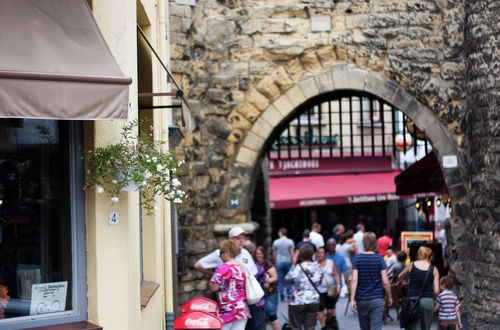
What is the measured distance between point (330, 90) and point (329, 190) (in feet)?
37.8

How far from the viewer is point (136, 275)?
5.91 meters

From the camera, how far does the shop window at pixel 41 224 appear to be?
5.21 meters

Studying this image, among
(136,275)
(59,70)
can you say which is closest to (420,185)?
(136,275)

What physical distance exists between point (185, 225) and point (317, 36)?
3074 millimetres

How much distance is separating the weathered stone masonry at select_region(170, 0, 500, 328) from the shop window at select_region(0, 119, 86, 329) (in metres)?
7.95

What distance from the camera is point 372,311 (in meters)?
Answer: 9.85

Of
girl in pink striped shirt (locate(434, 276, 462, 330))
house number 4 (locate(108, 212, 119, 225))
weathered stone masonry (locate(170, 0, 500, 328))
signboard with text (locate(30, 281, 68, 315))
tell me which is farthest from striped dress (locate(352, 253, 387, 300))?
signboard with text (locate(30, 281, 68, 315))

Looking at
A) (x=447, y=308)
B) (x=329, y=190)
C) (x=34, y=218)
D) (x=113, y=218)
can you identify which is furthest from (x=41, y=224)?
(x=329, y=190)

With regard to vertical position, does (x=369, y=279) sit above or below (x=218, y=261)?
below

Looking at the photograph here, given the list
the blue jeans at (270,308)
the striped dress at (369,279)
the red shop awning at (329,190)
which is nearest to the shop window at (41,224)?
the striped dress at (369,279)

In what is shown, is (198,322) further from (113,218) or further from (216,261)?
(216,261)

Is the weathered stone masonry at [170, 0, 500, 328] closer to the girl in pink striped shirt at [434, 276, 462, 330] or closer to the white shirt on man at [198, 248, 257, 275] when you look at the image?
the girl in pink striped shirt at [434, 276, 462, 330]

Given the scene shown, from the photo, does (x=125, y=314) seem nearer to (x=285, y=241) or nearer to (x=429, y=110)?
(x=429, y=110)

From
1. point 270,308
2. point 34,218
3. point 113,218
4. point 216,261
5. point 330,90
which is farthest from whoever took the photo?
point 330,90
